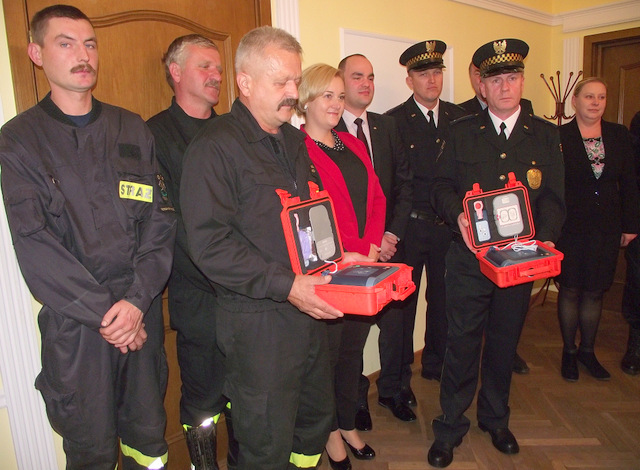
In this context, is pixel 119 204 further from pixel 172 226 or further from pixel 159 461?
pixel 159 461

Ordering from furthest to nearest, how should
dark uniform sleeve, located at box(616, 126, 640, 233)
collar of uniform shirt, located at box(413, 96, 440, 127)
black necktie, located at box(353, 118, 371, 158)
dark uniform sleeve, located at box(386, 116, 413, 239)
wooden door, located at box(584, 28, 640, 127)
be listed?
wooden door, located at box(584, 28, 640, 127), dark uniform sleeve, located at box(616, 126, 640, 233), collar of uniform shirt, located at box(413, 96, 440, 127), dark uniform sleeve, located at box(386, 116, 413, 239), black necktie, located at box(353, 118, 371, 158)

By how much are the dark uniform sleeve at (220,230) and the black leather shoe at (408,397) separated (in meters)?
1.74

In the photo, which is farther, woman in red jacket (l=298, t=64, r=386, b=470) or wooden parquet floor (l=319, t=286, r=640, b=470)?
wooden parquet floor (l=319, t=286, r=640, b=470)

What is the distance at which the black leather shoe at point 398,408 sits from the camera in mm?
2851

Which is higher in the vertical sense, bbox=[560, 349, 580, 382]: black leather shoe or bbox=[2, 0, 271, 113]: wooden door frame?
bbox=[2, 0, 271, 113]: wooden door frame

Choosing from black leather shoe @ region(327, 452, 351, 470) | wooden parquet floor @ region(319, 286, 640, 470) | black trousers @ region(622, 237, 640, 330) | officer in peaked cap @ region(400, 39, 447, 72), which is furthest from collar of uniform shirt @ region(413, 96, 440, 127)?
black leather shoe @ region(327, 452, 351, 470)

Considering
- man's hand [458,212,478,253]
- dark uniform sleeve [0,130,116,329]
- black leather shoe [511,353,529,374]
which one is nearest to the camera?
dark uniform sleeve [0,130,116,329]

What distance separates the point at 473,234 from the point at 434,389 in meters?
1.46

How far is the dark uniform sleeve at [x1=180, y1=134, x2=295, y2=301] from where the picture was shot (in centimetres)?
151

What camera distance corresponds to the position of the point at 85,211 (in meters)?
1.62

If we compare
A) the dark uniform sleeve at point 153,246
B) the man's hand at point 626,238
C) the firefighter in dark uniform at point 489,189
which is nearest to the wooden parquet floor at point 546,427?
the firefighter in dark uniform at point 489,189

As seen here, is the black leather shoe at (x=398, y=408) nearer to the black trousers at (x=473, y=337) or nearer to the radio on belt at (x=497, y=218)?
the black trousers at (x=473, y=337)

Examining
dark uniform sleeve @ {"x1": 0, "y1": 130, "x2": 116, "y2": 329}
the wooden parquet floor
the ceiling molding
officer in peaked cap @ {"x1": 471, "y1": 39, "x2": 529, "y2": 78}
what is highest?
the ceiling molding

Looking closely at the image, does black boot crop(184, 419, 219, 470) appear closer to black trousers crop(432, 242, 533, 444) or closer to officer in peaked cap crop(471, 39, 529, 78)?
black trousers crop(432, 242, 533, 444)
